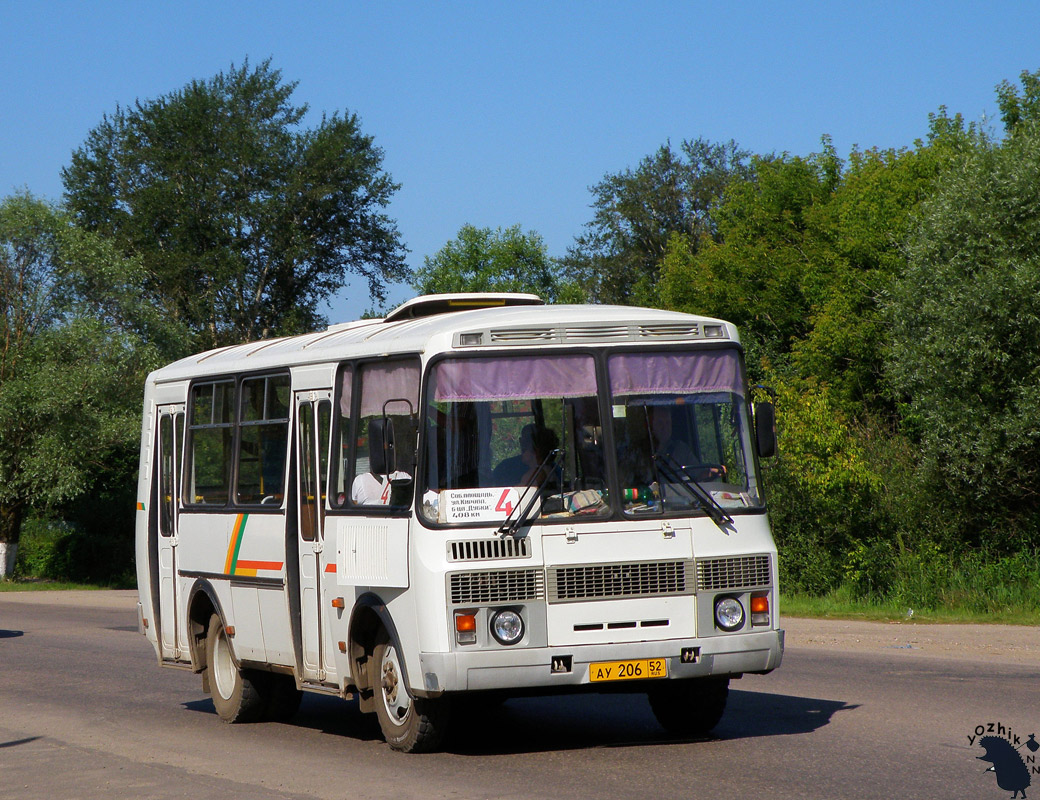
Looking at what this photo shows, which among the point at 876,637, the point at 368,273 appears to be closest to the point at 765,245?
the point at 368,273

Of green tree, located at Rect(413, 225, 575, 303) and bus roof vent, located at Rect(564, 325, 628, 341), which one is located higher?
green tree, located at Rect(413, 225, 575, 303)

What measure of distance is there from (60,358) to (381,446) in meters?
36.0

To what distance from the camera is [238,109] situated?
211 feet

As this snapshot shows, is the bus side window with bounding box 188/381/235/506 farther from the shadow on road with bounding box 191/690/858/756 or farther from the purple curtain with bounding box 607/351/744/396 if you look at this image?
the purple curtain with bounding box 607/351/744/396

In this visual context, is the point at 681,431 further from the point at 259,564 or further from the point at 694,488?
the point at 259,564

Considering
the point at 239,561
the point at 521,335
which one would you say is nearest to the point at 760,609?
the point at 521,335

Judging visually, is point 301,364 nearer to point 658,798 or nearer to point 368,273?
point 658,798

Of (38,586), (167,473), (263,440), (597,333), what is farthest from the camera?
(38,586)

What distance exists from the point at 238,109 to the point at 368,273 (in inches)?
390

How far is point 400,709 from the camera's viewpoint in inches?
381

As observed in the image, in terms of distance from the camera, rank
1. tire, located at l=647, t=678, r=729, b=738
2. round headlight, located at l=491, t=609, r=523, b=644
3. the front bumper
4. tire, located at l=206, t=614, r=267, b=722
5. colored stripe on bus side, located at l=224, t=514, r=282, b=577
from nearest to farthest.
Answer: the front bumper, round headlight, located at l=491, t=609, r=523, b=644, tire, located at l=647, t=678, r=729, b=738, colored stripe on bus side, located at l=224, t=514, r=282, b=577, tire, located at l=206, t=614, r=267, b=722

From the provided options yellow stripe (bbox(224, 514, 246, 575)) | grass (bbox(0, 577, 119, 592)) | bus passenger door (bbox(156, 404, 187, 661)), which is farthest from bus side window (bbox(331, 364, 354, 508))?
grass (bbox(0, 577, 119, 592))

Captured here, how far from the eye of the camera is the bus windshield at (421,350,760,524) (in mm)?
9156

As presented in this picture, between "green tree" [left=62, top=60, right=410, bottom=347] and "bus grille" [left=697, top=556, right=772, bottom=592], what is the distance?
54.2 m
